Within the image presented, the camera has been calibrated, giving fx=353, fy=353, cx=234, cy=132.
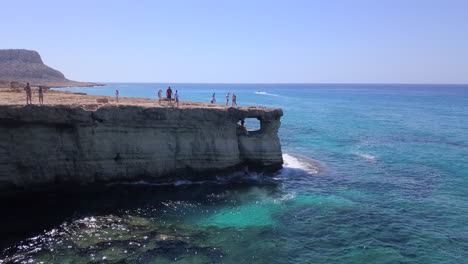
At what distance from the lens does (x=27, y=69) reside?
142625 millimetres

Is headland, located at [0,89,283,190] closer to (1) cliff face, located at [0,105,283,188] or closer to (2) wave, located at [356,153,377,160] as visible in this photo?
(1) cliff face, located at [0,105,283,188]

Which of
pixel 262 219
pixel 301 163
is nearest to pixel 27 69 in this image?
pixel 301 163

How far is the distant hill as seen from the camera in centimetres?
13325

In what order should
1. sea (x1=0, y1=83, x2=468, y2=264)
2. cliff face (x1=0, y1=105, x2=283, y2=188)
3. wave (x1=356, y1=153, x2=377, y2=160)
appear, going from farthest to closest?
wave (x1=356, y1=153, x2=377, y2=160), cliff face (x1=0, y1=105, x2=283, y2=188), sea (x1=0, y1=83, x2=468, y2=264)

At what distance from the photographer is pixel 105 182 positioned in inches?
1011

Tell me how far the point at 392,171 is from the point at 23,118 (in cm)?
3070

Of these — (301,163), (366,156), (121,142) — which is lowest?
(301,163)

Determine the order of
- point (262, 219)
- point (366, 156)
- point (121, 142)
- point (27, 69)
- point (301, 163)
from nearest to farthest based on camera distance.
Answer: point (262, 219)
point (121, 142)
point (301, 163)
point (366, 156)
point (27, 69)

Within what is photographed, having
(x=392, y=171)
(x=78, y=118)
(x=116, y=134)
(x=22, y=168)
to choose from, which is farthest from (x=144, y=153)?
(x=392, y=171)

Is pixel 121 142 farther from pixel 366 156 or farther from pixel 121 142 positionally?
pixel 366 156

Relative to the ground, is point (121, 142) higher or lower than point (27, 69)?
lower

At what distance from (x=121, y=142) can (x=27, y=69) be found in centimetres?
14151

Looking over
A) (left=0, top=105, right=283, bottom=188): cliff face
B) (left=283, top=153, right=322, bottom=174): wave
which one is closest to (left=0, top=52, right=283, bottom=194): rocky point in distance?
Result: (left=0, top=105, right=283, bottom=188): cliff face

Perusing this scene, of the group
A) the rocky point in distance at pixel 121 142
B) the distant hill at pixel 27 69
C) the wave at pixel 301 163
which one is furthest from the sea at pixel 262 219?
the distant hill at pixel 27 69
